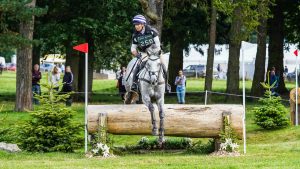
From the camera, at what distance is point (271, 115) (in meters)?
25.2

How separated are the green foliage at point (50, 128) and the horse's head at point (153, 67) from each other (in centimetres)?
237

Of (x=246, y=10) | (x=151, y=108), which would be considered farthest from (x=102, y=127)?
(x=246, y=10)

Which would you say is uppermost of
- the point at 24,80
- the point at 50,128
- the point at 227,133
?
the point at 24,80

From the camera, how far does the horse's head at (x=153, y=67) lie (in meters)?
16.8

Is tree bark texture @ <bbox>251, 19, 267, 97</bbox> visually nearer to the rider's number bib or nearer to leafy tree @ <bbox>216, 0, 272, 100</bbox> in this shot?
leafy tree @ <bbox>216, 0, 272, 100</bbox>

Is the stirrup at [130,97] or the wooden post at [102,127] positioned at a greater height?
the stirrup at [130,97]

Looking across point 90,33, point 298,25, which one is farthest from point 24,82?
point 298,25

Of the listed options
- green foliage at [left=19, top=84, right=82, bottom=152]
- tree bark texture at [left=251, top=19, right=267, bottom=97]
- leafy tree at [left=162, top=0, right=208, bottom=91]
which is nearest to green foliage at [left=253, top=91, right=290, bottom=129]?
green foliage at [left=19, top=84, right=82, bottom=152]

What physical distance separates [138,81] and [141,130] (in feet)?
3.56

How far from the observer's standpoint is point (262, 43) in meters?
42.9

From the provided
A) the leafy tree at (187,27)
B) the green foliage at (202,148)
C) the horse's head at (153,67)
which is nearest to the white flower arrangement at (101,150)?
the horse's head at (153,67)

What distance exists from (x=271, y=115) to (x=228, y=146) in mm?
8411

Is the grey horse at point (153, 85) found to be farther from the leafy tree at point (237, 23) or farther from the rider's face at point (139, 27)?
the leafy tree at point (237, 23)

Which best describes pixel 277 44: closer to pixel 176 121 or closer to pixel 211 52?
pixel 211 52
